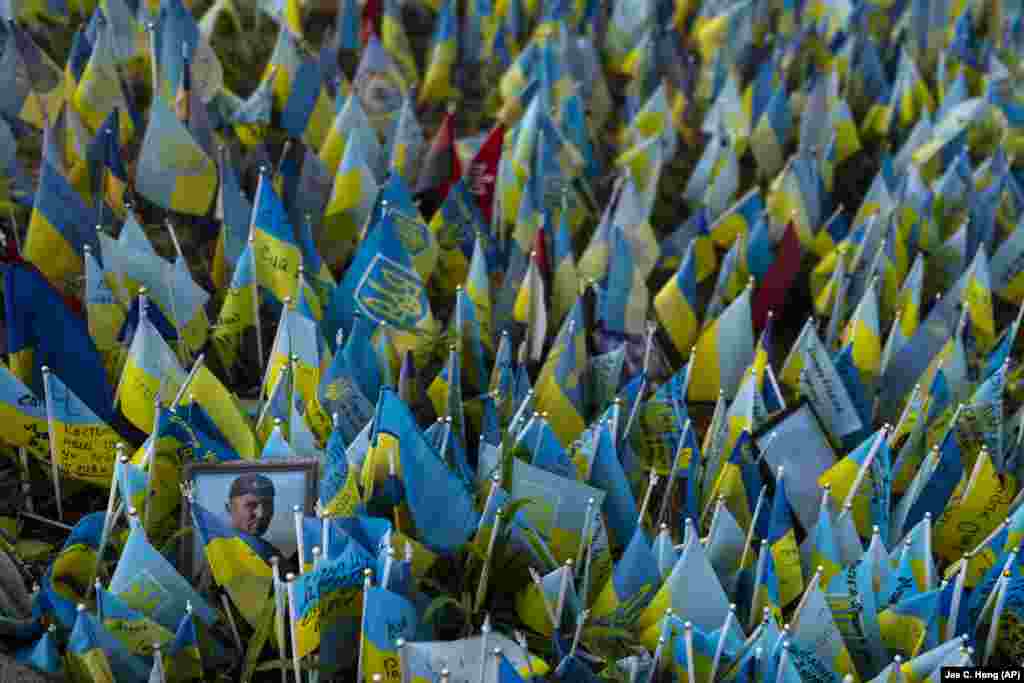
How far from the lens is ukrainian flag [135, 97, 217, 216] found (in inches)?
197

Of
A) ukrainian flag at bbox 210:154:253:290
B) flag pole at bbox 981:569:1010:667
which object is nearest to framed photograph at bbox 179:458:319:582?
ukrainian flag at bbox 210:154:253:290

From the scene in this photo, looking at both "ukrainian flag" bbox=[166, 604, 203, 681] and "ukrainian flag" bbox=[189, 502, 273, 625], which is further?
"ukrainian flag" bbox=[189, 502, 273, 625]

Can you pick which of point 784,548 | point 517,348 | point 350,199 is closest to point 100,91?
point 350,199

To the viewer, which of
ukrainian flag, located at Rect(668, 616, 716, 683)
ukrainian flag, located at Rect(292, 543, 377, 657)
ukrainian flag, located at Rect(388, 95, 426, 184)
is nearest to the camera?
ukrainian flag, located at Rect(292, 543, 377, 657)

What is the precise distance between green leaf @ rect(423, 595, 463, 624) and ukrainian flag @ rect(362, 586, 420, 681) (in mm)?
101

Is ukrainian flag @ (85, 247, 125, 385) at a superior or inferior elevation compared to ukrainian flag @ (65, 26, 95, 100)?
inferior

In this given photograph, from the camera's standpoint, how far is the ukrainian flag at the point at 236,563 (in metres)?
3.46

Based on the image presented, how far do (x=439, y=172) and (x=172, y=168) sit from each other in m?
1.17

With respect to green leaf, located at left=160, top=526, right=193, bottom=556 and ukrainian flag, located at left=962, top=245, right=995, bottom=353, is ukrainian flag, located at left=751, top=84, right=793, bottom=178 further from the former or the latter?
green leaf, located at left=160, top=526, right=193, bottom=556

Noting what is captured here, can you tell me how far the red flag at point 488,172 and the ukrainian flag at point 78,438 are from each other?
2146mm

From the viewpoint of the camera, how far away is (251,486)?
12.0 ft

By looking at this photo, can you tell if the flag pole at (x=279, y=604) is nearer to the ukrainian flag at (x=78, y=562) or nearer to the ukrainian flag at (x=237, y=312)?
the ukrainian flag at (x=78, y=562)

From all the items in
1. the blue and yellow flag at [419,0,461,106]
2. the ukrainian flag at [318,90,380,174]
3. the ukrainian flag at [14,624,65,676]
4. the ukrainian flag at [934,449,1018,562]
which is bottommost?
the ukrainian flag at [14,624,65,676]

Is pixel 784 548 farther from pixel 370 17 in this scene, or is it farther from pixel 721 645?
pixel 370 17
